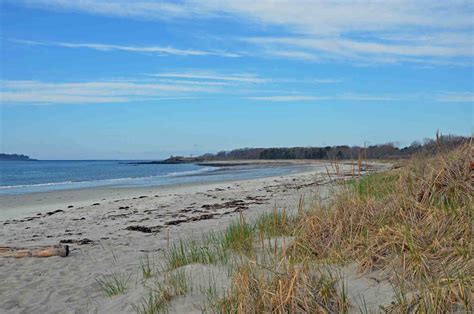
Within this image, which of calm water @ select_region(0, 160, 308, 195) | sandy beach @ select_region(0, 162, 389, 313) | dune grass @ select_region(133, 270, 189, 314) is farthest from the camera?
calm water @ select_region(0, 160, 308, 195)

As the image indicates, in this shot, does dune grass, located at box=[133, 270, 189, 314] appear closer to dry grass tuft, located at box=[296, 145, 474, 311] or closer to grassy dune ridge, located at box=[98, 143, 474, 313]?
grassy dune ridge, located at box=[98, 143, 474, 313]

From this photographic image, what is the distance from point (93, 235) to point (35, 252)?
8.85 feet

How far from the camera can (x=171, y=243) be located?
9.25 meters

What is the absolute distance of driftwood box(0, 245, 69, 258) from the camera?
8.25 metres

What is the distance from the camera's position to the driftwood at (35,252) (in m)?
8.25

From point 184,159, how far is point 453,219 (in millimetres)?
118614

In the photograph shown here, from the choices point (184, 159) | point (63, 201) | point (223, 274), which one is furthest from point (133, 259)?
point (184, 159)

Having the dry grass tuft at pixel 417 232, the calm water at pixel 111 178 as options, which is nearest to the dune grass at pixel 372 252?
the dry grass tuft at pixel 417 232

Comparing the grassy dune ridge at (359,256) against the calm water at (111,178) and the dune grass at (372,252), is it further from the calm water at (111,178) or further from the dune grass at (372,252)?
the calm water at (111,178)

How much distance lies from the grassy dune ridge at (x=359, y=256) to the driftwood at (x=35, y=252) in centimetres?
232

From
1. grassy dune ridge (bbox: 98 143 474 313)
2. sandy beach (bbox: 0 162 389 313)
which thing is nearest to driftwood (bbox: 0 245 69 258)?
sandy beach (bbox: 0 162 389 313)

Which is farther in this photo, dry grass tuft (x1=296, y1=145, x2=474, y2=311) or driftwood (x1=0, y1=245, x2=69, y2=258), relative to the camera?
driftwood (x1=0, y1=245, x2=69, y2=258)

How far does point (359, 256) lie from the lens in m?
5.07

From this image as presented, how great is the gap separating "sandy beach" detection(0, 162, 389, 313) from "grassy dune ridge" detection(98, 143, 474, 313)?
0.62 m
